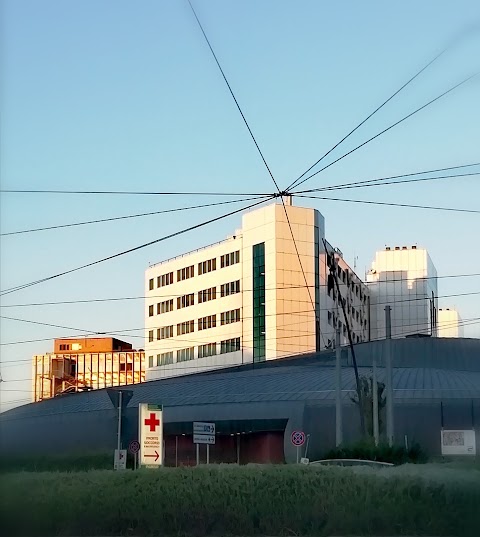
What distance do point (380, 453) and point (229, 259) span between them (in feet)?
336

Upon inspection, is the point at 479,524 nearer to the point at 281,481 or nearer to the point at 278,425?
the point at 281,481

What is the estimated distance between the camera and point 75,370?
19500 centimetres

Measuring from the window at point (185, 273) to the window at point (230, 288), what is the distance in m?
9.86

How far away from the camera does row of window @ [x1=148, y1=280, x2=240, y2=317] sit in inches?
5748

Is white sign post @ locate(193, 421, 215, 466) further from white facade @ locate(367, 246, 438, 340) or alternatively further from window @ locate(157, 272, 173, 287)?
white facade @ locate(367, 246, 438, 340)

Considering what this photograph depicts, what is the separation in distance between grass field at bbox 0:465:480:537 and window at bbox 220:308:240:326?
118 m

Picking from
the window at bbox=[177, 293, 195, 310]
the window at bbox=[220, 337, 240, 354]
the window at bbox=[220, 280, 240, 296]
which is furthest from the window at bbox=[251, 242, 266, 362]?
the window at bbox=[177, 293, 195, 310]

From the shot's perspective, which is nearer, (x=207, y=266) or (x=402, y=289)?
(x=207, y=266)

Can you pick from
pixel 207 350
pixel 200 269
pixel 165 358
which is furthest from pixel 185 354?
pixel 200 269

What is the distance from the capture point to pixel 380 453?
4600cm

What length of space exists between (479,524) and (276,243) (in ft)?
384

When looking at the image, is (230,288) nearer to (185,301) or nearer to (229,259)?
(229,259)

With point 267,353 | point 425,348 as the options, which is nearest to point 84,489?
point 425,348

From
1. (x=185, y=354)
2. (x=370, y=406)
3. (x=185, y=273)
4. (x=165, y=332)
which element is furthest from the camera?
(x=165, y=332)
